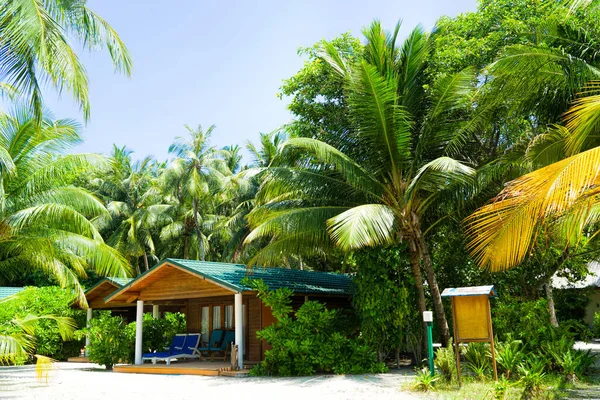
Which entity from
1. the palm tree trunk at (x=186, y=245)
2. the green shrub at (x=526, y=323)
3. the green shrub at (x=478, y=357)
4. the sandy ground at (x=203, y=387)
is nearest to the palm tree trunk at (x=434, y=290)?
the green shrub at (x=526, y=323)

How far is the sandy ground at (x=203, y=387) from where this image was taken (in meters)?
10.4

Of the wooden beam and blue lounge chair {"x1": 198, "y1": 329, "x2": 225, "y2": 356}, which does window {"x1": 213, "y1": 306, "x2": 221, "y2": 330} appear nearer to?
blue lounge chair {"x1": 198, "y1": 329, "x2": 225, "y2": 356}

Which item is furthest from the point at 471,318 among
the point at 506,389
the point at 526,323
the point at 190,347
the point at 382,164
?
the point at 190,347

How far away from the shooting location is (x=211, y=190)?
3067 centimetres

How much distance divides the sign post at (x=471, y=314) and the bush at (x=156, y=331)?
1202cm

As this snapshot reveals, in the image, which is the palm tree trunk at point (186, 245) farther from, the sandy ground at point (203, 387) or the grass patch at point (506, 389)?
the grass patch at point (506, 389)

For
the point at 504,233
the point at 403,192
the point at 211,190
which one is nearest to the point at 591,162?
the point at 504,233

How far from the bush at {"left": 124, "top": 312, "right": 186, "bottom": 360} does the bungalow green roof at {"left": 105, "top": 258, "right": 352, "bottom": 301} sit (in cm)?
207

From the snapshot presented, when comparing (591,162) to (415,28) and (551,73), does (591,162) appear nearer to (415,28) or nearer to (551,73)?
(551,73)

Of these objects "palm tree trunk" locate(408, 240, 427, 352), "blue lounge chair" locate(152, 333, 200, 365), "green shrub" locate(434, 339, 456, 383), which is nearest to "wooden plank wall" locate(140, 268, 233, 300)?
"blue lounge chair" locate(152, 333, 200, 365)

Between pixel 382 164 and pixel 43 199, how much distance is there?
8816 mm

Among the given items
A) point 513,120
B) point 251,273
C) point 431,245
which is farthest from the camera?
point 431,245

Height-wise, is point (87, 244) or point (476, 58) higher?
point (476, 58)

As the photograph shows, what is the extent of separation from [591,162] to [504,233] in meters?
0.93
